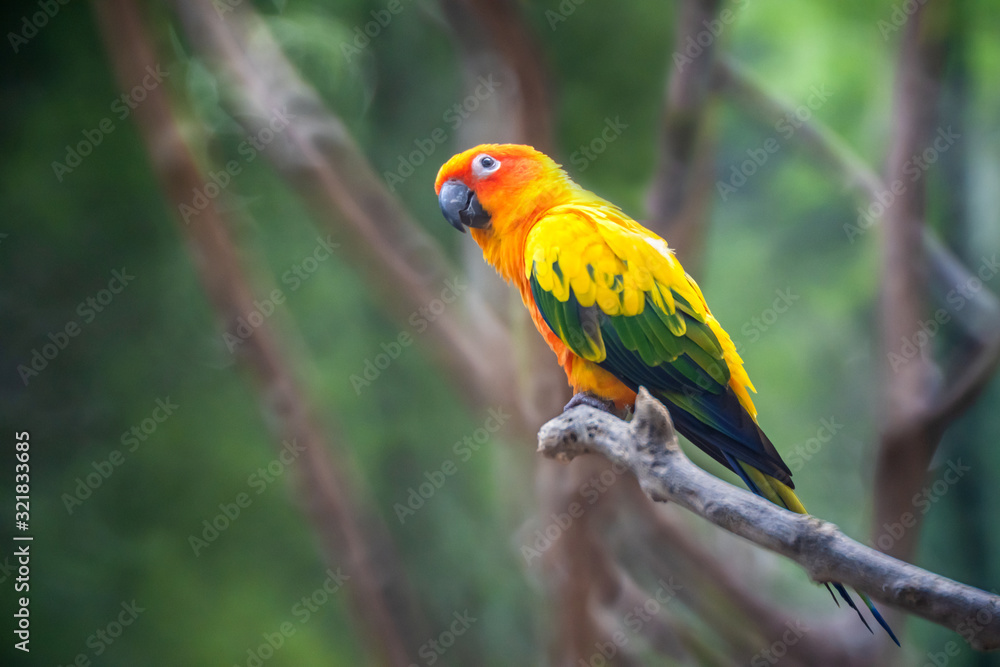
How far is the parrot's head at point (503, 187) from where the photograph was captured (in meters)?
2.18

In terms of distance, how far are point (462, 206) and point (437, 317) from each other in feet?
3.87

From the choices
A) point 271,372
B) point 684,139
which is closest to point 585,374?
point 684,139

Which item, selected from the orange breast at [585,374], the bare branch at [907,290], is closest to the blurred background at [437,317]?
the bare branch at [907,290]

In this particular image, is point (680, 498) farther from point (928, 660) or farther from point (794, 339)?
point (794, 339)

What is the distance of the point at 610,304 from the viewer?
1.92 metres

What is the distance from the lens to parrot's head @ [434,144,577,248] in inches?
85.9

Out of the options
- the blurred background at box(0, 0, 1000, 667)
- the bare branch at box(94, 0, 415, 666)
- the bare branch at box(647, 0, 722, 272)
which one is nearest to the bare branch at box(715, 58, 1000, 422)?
the blurred background at box(0, 0, 1000, 667)

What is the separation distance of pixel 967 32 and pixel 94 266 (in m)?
4.81

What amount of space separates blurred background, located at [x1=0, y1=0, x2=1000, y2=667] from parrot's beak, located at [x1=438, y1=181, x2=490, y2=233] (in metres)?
0.85

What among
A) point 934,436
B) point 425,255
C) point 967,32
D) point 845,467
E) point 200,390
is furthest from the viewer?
point 845,467

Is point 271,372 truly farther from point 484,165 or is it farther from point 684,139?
point 684,139

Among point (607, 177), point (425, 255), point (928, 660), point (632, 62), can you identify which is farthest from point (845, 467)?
point (425, 255)

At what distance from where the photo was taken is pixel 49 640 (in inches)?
148

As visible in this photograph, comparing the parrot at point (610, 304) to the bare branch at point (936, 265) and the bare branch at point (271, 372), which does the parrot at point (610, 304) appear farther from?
the bare branch at point (271, 372)
